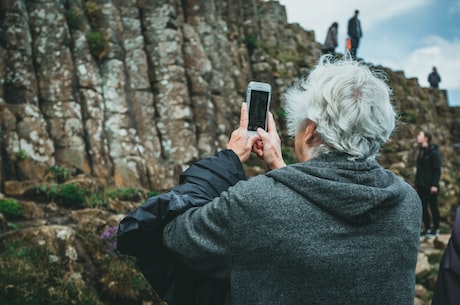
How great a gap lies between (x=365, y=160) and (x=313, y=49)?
82.5 ft

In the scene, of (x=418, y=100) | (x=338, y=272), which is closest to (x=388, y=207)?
(x=338, y=272)

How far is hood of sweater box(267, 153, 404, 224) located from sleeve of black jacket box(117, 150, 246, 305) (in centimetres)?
40

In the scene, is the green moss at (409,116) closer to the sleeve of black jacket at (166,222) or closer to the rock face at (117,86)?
the rock face at (117,86)

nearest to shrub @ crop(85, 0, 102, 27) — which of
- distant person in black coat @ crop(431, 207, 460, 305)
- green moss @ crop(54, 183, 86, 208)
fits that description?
green moss @ crop(54, 183, 86, 208)

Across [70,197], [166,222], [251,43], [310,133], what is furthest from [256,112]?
[251,43]

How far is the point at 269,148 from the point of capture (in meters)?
2.61

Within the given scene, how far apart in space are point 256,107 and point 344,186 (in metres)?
0.86

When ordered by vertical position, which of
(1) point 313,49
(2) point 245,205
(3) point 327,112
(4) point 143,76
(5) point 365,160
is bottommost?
(2) point 245,205

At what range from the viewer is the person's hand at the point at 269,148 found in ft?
8.42

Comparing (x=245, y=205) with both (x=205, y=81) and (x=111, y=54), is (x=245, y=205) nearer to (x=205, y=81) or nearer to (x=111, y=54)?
(x=111, y=54)

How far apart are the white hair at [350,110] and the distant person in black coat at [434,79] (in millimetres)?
35305

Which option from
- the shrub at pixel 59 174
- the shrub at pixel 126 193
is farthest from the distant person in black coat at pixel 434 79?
the shrub at pixel 59 174

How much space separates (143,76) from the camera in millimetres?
14297

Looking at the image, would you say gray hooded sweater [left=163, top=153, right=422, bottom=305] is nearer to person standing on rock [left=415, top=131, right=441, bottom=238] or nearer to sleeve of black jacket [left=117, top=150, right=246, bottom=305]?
sleeve of black jacket [left=117, top=150, right=246, bottom=305]
